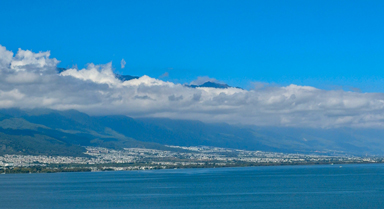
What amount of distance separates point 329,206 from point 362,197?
15.7 metres

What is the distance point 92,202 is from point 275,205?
31780mm

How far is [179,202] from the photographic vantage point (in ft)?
316

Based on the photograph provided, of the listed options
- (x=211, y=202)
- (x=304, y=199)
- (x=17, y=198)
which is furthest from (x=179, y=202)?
(x=17, y=198)

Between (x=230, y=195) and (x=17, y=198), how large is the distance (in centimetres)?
4004

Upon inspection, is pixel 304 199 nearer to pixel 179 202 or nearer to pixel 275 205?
pixel 275 205

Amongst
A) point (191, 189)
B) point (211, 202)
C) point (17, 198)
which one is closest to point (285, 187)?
point (191, 189)

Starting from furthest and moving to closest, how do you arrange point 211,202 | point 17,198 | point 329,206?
point 17,198 < point 211,202 < point 329,206

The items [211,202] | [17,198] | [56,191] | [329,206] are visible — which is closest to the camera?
[329,206]

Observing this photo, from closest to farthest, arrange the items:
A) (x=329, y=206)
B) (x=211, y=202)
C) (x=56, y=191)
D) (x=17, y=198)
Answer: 1. (x=329, y=206)
2. (x=211, y=202)
3. (x=17, y=198)
4. (x=56, y=191)

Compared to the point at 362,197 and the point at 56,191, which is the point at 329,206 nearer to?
the point at 362,197

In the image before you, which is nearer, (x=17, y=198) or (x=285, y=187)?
(x=17, y=198)

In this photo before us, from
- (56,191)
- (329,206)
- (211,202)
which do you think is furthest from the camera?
(56,191)

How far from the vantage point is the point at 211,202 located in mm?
95375

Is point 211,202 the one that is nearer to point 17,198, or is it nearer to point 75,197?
point 75,197
